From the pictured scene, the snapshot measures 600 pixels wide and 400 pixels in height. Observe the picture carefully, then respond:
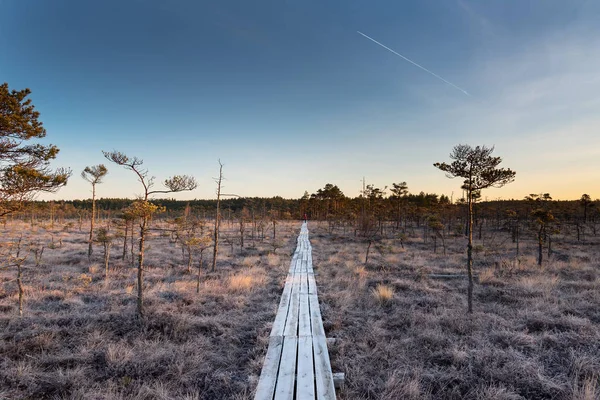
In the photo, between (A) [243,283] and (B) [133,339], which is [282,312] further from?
(B) [133,339]

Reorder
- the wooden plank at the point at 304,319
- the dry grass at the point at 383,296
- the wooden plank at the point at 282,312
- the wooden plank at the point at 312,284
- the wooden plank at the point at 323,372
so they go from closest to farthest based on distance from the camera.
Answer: the wooden plank at the point at 323,372 < the wooden plank at the point at 304,319 < the wooden plank at the point at 282,312 < the dry grass at the point at 383,296 < the wooden plank at the point at 312,284

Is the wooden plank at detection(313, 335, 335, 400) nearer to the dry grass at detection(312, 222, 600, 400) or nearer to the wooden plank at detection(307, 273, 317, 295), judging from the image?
the dry grass at detection(312, 222, 600, 400)

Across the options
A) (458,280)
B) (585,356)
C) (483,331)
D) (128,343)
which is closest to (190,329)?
(128,343)

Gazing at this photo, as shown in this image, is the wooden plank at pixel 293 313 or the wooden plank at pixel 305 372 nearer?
the wooden plank at pixel 305 372

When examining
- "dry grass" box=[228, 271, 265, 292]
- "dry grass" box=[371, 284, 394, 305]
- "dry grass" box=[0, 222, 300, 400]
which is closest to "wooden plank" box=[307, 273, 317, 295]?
"dry grass" box=[0, 222, 300, 400]

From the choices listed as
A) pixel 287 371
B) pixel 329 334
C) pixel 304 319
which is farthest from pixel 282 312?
pixel 287 371

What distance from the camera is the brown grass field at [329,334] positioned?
4.68 m

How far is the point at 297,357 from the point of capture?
5488 mm

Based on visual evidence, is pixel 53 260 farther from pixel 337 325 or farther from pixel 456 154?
pixel 456 154

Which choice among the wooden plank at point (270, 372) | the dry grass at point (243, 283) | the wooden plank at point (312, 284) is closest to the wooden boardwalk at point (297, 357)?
the wooden plank at point (270, 372)

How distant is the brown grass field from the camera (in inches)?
184

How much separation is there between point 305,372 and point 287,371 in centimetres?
34

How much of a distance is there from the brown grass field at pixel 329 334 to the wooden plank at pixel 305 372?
0.58m

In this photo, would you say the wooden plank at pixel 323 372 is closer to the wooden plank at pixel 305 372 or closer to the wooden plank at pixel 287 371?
the wooden plank at pixel 305 372
